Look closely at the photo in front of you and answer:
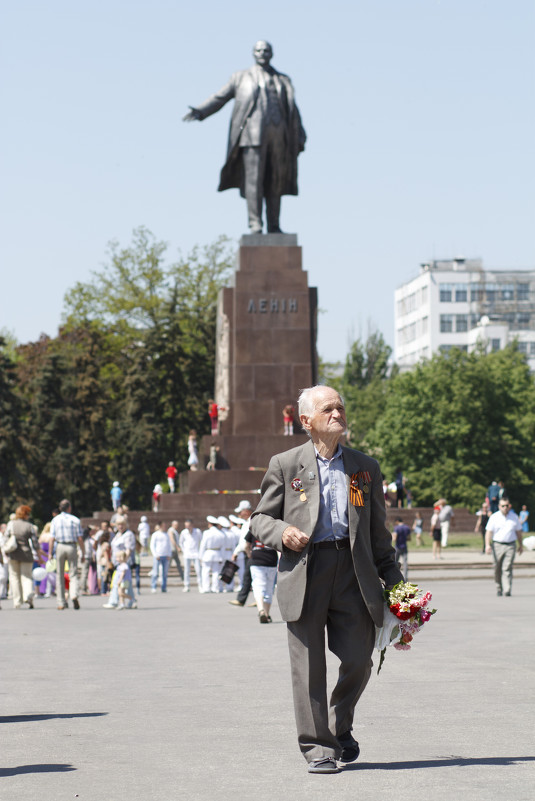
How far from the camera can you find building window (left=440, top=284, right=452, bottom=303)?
5399 inches

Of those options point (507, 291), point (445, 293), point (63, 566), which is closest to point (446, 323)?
point (445, 293)

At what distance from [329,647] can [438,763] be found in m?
0.77

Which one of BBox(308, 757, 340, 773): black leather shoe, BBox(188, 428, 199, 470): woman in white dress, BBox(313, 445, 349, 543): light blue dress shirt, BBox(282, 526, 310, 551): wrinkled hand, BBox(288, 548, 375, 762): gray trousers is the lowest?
BBox(308, 757, 340, 773): black leather shoe

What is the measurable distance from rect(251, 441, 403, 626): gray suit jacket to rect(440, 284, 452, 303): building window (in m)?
131

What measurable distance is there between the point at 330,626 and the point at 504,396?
70581 mm

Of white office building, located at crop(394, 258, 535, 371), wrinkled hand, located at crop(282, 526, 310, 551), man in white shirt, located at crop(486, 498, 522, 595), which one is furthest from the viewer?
white office building, located at crop(394, 258, 535, 371)

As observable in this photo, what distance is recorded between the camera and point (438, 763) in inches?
274

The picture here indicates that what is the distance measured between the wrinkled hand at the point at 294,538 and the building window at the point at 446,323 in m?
A: 132

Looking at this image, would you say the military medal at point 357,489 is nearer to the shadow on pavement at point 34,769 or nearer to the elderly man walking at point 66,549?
the shadow on pavement at point 34,769

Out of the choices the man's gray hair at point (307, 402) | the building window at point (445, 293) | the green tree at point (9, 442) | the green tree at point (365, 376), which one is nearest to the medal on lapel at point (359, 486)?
the man's gray hair at point (307, 402)

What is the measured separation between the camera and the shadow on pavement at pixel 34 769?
696 cm

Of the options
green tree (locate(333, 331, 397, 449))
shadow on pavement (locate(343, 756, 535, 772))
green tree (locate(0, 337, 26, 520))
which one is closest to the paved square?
shadow on pavement (locate(343, 756, 535, 772))

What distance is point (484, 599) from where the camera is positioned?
2292 cm

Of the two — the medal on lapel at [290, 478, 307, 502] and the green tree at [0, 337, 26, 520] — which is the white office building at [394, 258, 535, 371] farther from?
the medal on lapel at [290, 478, 307, 502]
